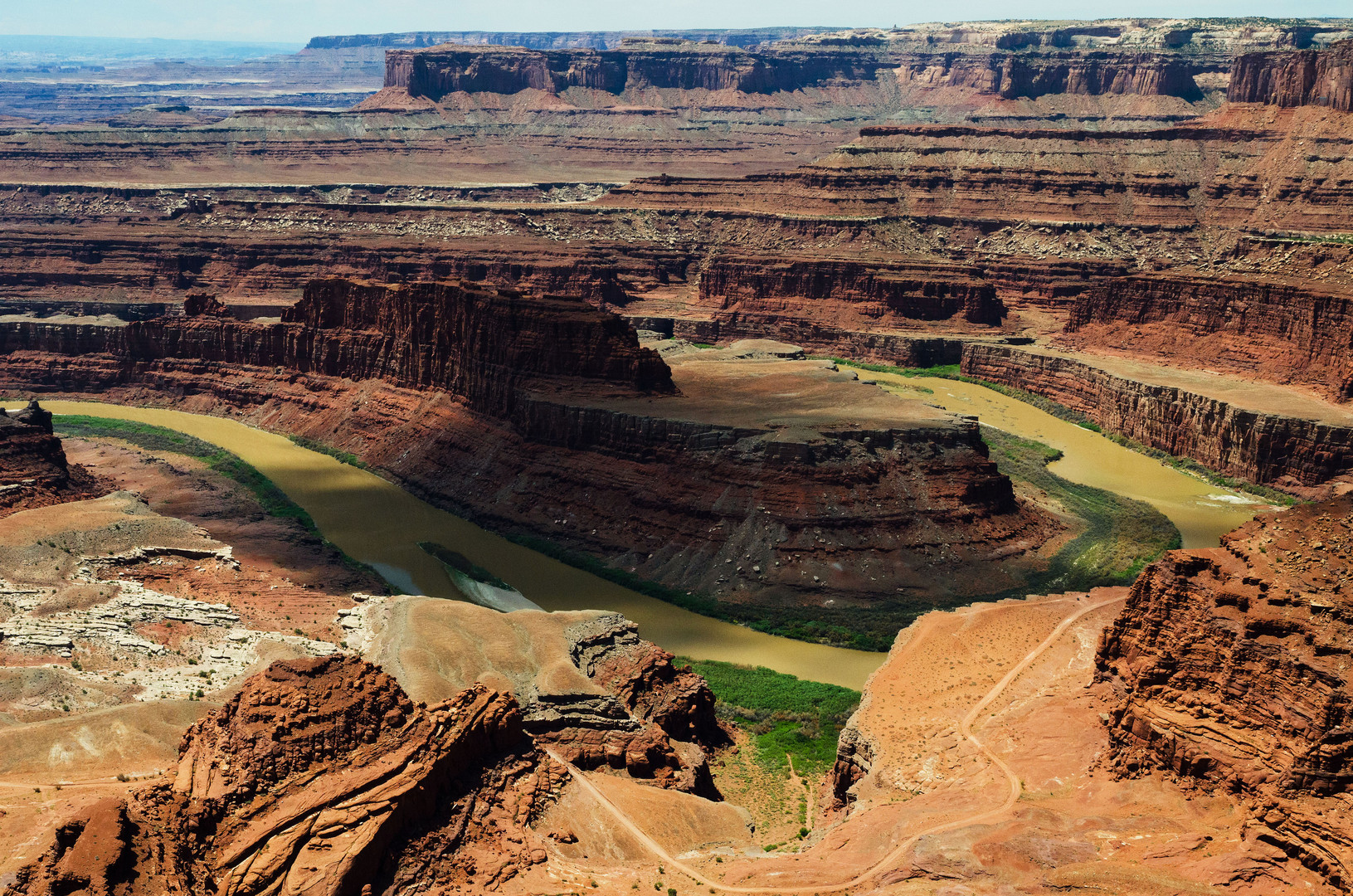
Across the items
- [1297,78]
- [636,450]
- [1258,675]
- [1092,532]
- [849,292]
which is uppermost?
[1297,78]

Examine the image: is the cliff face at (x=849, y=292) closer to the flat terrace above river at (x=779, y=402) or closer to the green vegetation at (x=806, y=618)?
the flat terrace above river at (x=779, y=402)

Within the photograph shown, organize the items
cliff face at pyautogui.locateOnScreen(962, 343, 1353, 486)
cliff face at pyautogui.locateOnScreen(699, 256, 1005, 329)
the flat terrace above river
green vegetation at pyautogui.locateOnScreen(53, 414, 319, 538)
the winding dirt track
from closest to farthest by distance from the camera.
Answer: the winding dirt track → the flat terrace above river → green vegetation at pyautogui.locateOnScreen(53, 414, 319, 538) → cliff face at pyautogui.locateOnScreen(962, 343, 1353, 486) → cliff face at pyautogui.locateOnScreen(699, 256, 1005, 329)

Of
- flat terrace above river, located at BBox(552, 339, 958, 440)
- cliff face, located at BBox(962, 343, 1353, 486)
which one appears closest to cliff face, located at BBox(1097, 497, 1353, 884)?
flat terrace above river, located at BBox(552, 339, 958, 440)

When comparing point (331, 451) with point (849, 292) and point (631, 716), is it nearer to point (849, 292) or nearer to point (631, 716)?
point (631, 716)

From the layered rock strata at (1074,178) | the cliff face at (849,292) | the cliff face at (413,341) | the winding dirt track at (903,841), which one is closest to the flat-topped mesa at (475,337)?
the cliff face at (413,341)

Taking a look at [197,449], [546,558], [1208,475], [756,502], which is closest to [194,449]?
[197,449]

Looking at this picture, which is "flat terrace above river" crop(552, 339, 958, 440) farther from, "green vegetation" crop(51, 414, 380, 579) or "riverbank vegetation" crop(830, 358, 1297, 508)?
"riverbank vegetation" crop(830, 358, 1297, 508)
